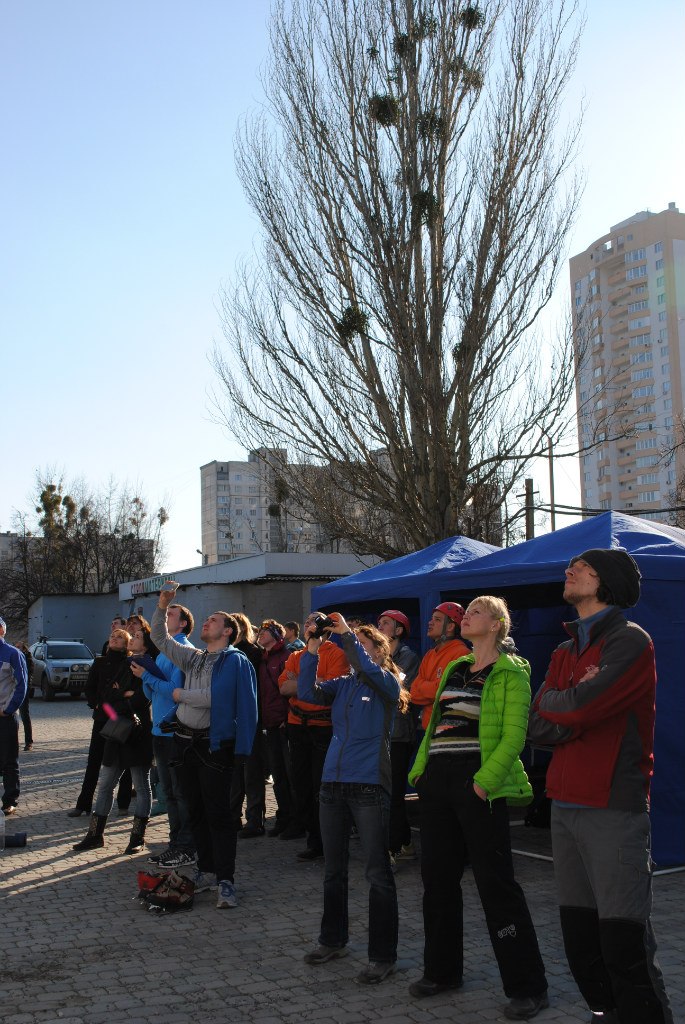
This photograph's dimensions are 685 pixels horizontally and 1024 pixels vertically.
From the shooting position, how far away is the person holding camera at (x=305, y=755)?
326 inches

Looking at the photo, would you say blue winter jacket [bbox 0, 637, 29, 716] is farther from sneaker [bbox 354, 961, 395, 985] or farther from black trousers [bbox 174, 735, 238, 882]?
sneaker [bbox 354, 961, 395, 985]

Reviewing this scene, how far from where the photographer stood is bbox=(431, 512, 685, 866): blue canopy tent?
24.6 ft

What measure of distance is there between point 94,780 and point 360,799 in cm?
587

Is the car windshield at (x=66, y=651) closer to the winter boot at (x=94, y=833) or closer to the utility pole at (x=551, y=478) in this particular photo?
the utility pole at (x=551, y=478)

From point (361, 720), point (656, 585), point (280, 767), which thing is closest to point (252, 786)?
point (280, 767)

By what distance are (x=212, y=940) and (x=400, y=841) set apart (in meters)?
2.50

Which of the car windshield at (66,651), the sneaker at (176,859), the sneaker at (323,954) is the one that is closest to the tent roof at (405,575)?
the sneaker at (176,859)

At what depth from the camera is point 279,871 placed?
7.86 m

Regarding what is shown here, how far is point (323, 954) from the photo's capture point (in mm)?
5422

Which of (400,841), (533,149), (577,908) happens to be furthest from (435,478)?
(577,908)

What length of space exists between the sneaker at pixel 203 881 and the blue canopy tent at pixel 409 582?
325 centimetres

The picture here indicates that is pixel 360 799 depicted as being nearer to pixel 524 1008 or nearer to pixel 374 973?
pixel 374 973

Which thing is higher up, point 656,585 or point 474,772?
point 656,585

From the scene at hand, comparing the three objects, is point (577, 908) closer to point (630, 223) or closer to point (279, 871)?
point (279, 871)
